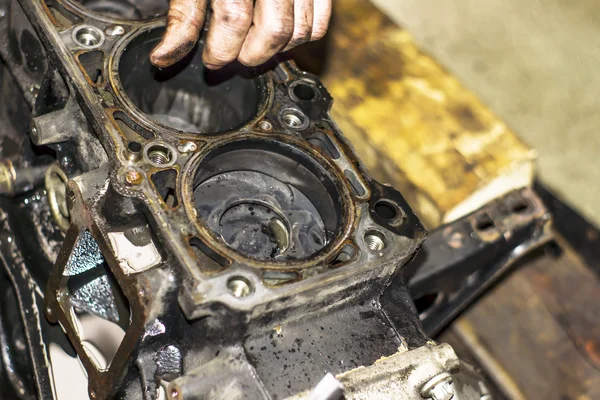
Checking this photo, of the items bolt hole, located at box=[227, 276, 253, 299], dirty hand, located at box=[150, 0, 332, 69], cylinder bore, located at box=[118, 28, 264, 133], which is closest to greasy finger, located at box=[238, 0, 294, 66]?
dirty hand, located at box=[150, 0, 332, 69]

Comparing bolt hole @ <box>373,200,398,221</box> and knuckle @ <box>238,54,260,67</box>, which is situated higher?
knuckle @ <box>238,54,260,67</box>

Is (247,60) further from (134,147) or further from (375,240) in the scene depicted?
(375,240)

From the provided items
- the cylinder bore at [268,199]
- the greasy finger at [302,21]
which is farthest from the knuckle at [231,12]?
the cylinder bore at [268,199]

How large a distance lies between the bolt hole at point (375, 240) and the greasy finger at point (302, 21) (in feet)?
2.02

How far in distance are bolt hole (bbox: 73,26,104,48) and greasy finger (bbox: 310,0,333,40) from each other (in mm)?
615

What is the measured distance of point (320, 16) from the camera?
2.13 meters

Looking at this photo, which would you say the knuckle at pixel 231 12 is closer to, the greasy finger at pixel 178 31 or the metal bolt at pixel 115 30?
the greasy finger at pixel 178 31

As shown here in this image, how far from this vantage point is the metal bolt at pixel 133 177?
1.66 metres

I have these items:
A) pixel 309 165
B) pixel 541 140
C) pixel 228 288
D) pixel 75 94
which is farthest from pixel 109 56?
pixel 541 140

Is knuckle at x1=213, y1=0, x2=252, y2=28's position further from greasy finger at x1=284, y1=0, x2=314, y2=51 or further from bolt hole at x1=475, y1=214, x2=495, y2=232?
bolt hole at x1=475, y1=214, x2=495, y2=232

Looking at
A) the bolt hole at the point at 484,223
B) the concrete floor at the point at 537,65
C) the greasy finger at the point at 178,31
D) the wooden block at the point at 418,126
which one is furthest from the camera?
the concrete floor at the point at 537,65

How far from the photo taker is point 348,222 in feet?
5.83

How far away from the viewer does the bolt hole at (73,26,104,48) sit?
6.33 ft

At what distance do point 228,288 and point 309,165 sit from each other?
1.57 ft
